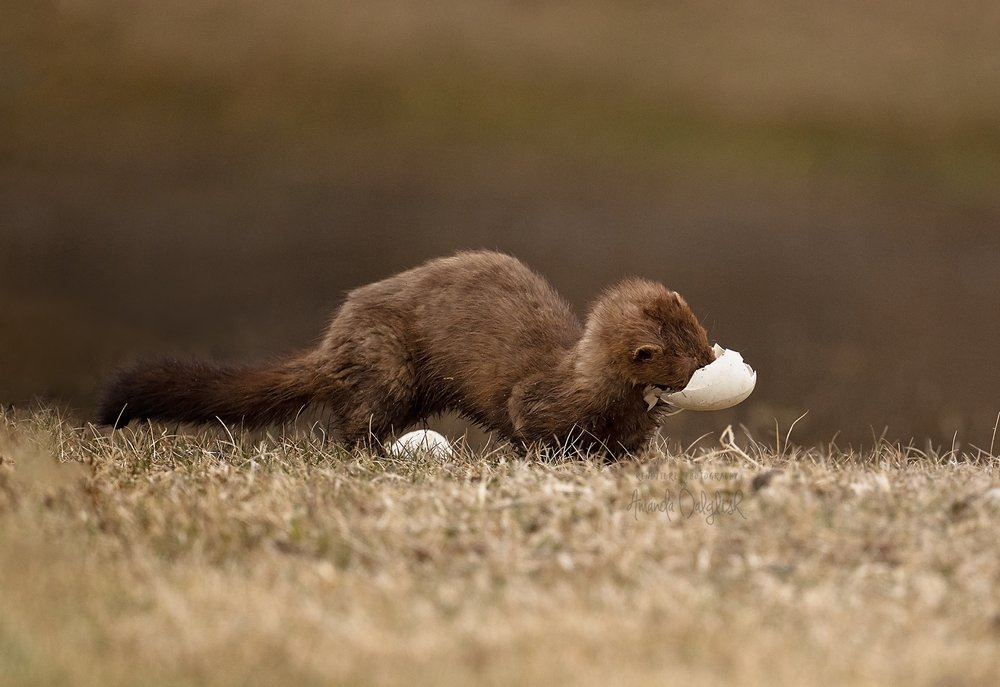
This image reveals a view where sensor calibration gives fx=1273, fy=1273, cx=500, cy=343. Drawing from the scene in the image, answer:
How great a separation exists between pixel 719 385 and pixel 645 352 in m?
0.34

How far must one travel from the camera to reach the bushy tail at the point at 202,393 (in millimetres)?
5992

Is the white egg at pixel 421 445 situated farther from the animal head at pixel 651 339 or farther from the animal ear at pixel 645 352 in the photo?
the animal ear at pixel 645 352

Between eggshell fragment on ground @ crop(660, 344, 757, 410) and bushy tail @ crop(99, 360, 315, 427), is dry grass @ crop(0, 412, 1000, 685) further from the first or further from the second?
bushy tail @ crop(99, 360, 315, 427)

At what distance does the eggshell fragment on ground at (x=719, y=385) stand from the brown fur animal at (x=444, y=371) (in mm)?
194

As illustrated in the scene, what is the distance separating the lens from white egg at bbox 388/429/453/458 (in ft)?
19.2

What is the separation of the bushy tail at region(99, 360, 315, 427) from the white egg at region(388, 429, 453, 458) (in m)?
0.49

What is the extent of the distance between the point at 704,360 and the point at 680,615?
2242 millimetres

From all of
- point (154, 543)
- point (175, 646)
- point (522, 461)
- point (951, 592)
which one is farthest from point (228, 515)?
point (951, 592)

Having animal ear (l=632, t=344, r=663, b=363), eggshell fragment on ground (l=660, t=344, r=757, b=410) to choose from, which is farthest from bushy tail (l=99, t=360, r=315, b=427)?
eggshell fragment on ground (l=660, t=344, r=757, b=410)

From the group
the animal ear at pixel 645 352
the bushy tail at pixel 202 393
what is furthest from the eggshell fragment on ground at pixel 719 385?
the bushy tail at pixel 202 393

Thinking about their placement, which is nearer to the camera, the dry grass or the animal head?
the dry grass

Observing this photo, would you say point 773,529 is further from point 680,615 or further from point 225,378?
point 225,378

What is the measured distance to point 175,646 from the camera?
313cm

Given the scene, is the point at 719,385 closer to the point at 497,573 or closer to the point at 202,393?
the point at 497,573
